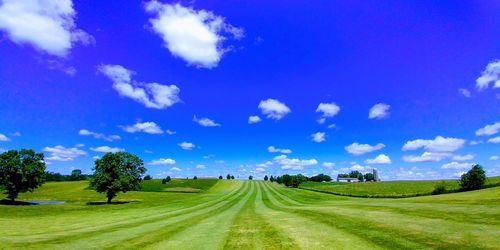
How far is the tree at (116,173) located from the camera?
78.9 metres

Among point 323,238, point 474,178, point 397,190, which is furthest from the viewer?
point 397,190

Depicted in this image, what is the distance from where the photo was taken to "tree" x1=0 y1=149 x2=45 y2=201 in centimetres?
7525

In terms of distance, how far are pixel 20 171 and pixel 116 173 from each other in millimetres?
20523

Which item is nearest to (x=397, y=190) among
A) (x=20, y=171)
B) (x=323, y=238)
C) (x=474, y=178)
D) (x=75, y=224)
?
(x=474, y=178)

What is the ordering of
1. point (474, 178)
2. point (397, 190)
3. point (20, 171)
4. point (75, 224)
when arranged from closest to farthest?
1. point (75, 224)
2. point (20, 171)
3. point (474, 178)
4. point (397, 190)

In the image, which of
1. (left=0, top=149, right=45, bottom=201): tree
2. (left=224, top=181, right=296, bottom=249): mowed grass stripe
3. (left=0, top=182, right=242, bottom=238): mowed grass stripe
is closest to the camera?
(left=224, top=181, right=296, bottom=249): mowed grass stripe

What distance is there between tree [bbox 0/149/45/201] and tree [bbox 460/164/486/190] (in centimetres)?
10761

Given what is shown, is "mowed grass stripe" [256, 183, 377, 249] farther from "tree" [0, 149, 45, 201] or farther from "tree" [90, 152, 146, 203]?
"tree" [0, 149, 45, 201]

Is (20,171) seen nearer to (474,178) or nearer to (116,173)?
(116,173)

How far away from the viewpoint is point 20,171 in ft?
248

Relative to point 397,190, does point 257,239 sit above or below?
below

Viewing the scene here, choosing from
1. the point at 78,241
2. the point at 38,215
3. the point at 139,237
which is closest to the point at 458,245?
the point at 139,237

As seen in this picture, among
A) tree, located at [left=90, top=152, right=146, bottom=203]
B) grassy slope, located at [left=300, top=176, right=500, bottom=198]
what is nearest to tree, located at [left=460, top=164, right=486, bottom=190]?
grassy slope, located at [left=300, top=176, right=500, bottom=198]

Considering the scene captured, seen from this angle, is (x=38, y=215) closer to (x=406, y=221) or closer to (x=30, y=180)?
(x=30, y=180)
